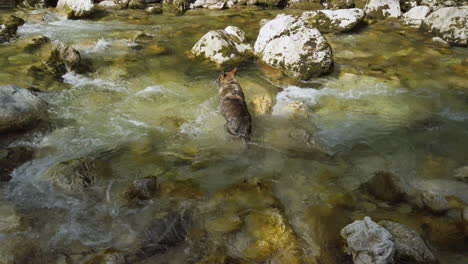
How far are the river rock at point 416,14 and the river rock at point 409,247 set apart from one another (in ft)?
44.2

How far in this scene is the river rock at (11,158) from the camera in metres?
5.44

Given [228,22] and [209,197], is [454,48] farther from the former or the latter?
[209,197]

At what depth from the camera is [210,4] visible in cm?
1739

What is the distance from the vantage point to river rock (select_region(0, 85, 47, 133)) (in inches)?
245

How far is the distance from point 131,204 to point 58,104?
3.92 meters

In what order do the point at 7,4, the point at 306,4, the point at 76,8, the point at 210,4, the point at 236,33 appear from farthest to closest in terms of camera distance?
the point at 306,4 < the point at 210,4 < the point at 7,4 < the point at 76,8 < the point at 236,33

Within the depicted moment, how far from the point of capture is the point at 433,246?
457 centimetres

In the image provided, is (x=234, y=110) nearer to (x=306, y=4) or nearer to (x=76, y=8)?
(x=76, y=8)

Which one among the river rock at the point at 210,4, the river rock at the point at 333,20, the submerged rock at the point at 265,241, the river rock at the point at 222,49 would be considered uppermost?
the river rock at the point at 210,4

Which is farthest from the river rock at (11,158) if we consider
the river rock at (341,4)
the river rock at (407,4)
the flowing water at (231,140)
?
the river rock at (407,4)

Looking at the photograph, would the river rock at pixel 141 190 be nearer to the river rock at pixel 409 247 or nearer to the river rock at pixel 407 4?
the river rock at pixel 409 247

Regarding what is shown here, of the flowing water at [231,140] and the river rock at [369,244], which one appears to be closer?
the river rock at [369,244]

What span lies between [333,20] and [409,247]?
10720 millimetres

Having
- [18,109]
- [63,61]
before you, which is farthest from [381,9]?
[18,109]
